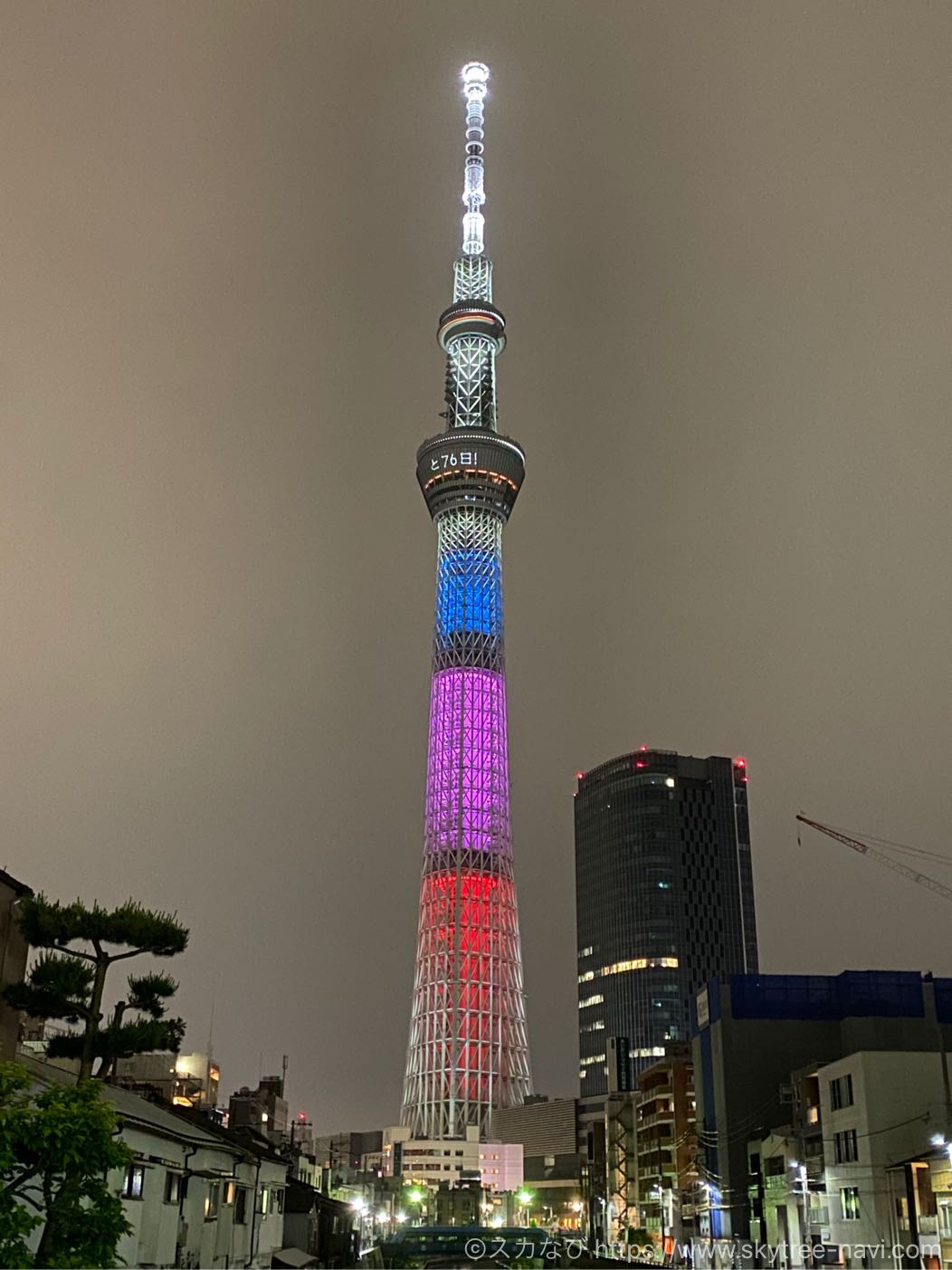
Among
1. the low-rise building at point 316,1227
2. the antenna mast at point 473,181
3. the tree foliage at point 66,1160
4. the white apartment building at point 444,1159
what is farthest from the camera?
the antenna mast at point 473,181

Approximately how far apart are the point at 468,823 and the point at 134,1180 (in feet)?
442

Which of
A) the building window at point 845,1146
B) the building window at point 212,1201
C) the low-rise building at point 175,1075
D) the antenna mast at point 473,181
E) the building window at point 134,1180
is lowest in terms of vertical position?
the building window at point 212,1201

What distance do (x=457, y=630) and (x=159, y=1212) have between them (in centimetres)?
14001

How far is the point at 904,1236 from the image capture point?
6003 centimetres

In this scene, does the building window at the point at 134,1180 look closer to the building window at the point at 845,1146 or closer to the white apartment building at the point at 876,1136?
→ the white apartment building at the point at 876,1136

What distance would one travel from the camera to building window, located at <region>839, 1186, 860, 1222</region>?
2628 inches

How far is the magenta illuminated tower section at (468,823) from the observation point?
166 metres

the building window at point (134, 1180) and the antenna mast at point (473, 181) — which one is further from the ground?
the antenna mast at point (473, 181)

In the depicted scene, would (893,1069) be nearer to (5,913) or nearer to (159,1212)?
(159,1212)

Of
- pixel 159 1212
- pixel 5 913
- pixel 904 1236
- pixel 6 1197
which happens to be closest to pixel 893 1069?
pixel 904 1236

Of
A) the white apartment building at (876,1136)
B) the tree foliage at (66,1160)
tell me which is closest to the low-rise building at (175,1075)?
the white apartment building at (876,1136)

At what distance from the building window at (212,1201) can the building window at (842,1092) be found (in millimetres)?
39432

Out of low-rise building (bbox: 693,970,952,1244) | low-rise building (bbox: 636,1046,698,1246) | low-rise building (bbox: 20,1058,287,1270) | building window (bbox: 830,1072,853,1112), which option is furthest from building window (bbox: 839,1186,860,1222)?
low-rise building (bbox: 636,1046,698,1246)

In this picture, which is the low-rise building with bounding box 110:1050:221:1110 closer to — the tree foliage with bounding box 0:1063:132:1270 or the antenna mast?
the tree foliage with bounding box 0:1063:132:1270
